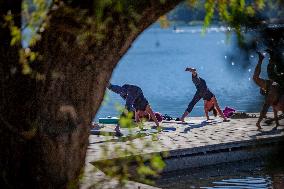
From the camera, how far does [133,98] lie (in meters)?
15.8

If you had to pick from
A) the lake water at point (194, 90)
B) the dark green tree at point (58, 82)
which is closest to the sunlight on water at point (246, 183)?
the lake water at point (194, 90)

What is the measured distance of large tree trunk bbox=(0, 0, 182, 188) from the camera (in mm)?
4406

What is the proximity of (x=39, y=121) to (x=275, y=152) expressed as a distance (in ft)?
6.44

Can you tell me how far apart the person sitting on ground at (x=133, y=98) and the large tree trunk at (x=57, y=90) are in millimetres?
10209

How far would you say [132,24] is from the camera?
445cm

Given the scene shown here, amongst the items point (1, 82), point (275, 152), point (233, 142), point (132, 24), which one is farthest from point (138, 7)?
point (233, 142)

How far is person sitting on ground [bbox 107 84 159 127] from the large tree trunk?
33.5ft

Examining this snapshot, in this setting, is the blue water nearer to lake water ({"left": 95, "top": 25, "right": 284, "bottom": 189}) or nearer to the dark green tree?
lake water ({"left": 95, "top": 25, "right": 284, "bottom": 189})

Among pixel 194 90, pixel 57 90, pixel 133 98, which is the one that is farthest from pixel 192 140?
pixel 194 90

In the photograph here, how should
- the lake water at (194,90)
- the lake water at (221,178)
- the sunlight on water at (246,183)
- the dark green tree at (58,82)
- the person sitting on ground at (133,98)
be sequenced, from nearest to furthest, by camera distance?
1. the lake water at (194,90)
2. the dark green tree at (58,82)
3. the lake water at (221,178)
4. the sunlight on water at (246,183)
5. the person sitting on ground at (133,98)

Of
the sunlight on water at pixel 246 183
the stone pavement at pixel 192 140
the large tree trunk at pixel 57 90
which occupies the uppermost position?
the large tree trunk at pixel 57 90

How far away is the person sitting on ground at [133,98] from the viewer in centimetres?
1541

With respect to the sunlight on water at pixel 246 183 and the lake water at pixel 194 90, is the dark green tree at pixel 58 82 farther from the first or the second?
the sunlight on water at pixel 246 183

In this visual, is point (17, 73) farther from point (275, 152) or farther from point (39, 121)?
point (275, 152)
